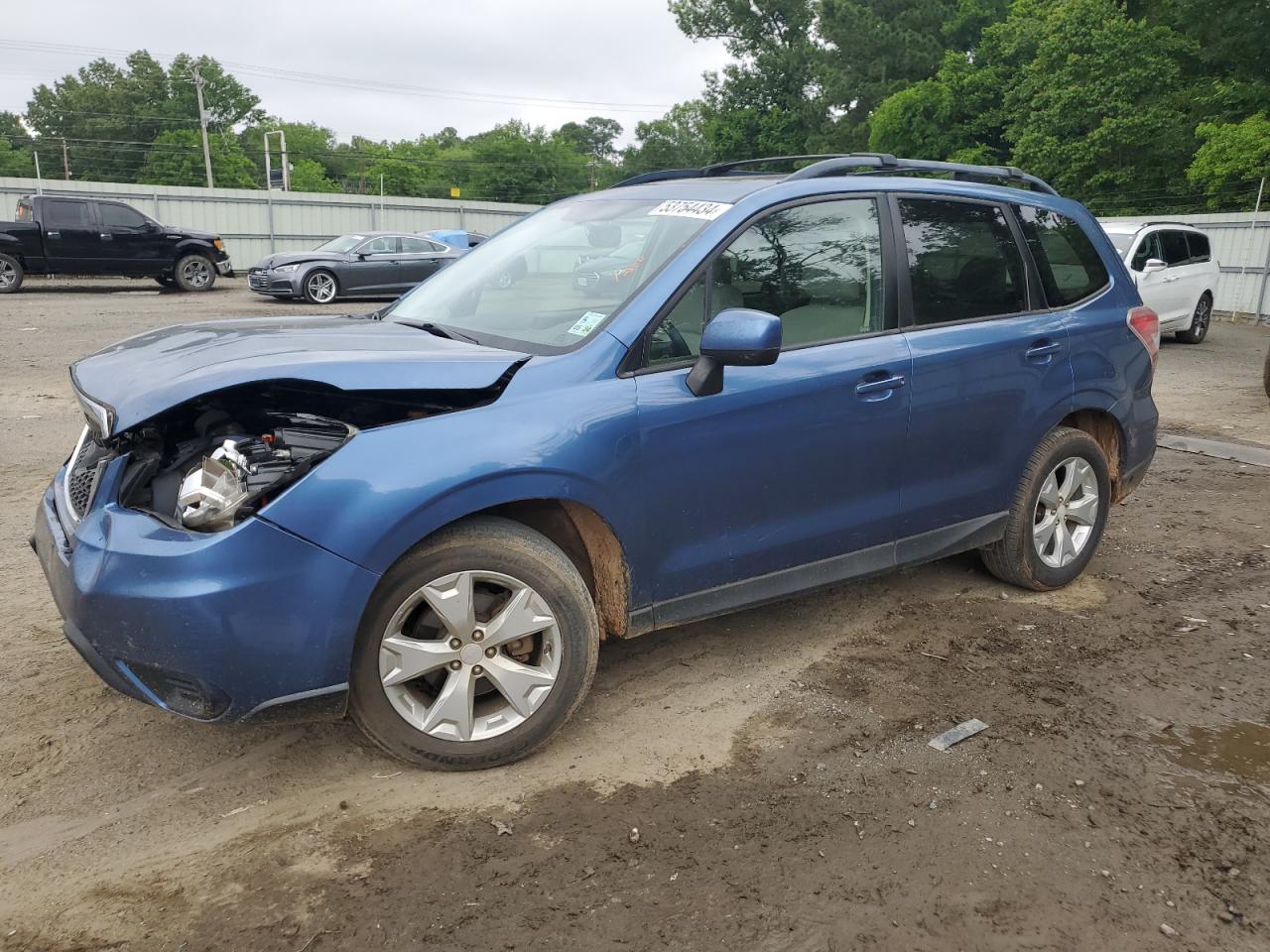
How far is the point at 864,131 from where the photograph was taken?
5153 centimetres

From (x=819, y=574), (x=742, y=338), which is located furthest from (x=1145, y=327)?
(x=742, y=338)

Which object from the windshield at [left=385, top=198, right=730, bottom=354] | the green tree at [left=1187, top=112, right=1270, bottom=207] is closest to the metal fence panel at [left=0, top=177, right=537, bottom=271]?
the green tree at [left=1187, top=112, right=1270, bottom=207]

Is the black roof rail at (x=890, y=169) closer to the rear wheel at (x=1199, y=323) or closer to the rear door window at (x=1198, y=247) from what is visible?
the rear door window at (x=1198, y=247)

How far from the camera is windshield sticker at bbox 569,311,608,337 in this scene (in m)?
3.32

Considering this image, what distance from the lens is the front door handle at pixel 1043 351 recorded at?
168 inches

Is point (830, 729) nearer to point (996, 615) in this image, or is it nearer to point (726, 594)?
point (726, 594)

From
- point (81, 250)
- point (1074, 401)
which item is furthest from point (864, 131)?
point (1074, 401)

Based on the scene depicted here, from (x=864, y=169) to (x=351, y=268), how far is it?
52.2ft

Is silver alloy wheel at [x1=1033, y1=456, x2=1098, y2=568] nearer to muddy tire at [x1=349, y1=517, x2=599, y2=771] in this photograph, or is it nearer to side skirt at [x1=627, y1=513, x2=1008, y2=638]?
side skirt at [x1=627, y1=513, x2=1008, y2=638]

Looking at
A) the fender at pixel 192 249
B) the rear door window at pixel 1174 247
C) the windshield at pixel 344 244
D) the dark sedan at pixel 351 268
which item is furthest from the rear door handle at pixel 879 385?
the fender at pixel 192 249

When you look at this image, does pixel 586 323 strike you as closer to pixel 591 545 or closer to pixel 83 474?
pixel 591 545

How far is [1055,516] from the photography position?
15.1ft

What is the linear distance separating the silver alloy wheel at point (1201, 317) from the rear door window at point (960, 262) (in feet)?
42.5

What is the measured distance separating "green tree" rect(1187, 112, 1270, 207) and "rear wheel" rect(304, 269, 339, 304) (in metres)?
26.0
